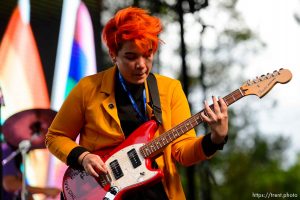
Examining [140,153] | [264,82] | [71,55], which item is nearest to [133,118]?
[140,153]

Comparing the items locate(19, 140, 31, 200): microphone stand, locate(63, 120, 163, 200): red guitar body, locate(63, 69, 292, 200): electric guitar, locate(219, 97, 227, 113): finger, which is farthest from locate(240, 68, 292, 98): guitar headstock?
locate(19, 140, 31, 200): microphone stand

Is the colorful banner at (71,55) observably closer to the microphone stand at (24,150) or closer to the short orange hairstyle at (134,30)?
the microphone stand at (24,150)

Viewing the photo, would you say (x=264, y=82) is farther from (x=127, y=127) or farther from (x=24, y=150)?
(x=24, y=150)

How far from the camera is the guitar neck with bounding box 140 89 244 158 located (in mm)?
2193

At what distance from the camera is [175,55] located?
650 cm

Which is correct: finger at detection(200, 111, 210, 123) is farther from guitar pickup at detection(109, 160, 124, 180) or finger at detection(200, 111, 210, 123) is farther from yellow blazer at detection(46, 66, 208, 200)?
guitar pickup at detection(109, 160, 124, 180)

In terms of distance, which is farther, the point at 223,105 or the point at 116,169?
the point at 116,169

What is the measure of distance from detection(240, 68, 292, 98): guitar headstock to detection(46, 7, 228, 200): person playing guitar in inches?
9.4

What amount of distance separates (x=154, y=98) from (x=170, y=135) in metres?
0.19

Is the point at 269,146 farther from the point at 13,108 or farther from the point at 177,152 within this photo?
the point at 177,152

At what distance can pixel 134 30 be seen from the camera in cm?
215

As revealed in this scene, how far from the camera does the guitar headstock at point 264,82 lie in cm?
221

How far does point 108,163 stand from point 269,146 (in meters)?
18.0

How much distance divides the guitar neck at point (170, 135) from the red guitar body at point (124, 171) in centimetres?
3
